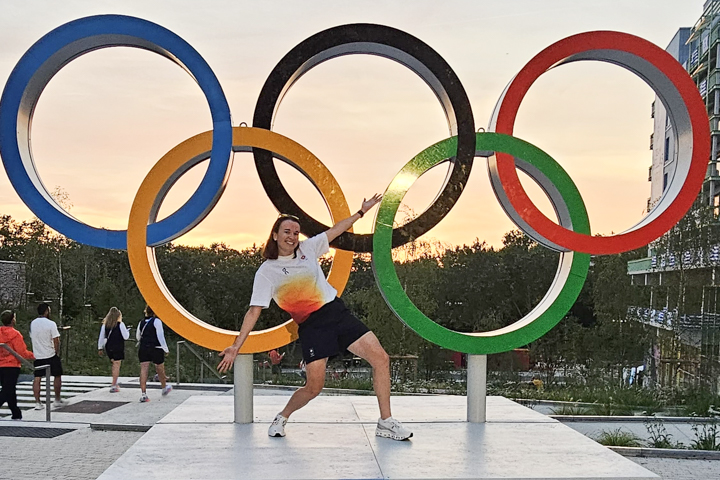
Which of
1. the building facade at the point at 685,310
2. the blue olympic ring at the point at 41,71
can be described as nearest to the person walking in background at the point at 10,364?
the blue olympic ring at the point at 41,71

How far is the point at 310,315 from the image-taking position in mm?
5629

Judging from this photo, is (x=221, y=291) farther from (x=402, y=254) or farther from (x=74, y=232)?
(x=74, y=232)

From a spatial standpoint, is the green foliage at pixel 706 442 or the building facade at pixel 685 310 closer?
the green foliage at pixel 706 442

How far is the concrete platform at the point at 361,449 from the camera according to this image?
4.61 metres

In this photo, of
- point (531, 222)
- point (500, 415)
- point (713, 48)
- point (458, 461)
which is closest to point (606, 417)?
point (500, 415)

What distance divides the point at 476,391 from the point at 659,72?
3.01 meters

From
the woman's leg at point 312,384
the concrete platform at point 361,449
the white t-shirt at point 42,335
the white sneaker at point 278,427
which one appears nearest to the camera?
the concrete platform at point 361,449

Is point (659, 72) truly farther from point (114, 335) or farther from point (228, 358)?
point (114, 335)

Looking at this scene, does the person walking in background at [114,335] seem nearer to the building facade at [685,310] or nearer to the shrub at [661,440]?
the shrub at [661,440]

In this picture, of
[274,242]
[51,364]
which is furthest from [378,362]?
[51,364]

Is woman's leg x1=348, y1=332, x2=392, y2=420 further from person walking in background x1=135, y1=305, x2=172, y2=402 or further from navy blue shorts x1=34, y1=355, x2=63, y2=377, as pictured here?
person walking in background x1=135, y1=305, x2=172, y2=402

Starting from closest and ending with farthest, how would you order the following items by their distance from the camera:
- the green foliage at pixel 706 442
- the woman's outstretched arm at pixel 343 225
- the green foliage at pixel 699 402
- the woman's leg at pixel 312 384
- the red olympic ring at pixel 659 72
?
the woman's leg at pixel 312 384 < the woman's outstretched arm at pixel 343 225 < the red olympic ring at pixel 659 72 < the green foliage at pixel 706 442 < the green foliage at pixel 699 402

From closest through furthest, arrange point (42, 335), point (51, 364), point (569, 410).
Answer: point (42, 335) → point (51, 364) → point (569, 410)

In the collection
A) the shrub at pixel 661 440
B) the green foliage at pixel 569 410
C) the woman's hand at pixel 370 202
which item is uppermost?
the woman's hand at pixel 370 202
